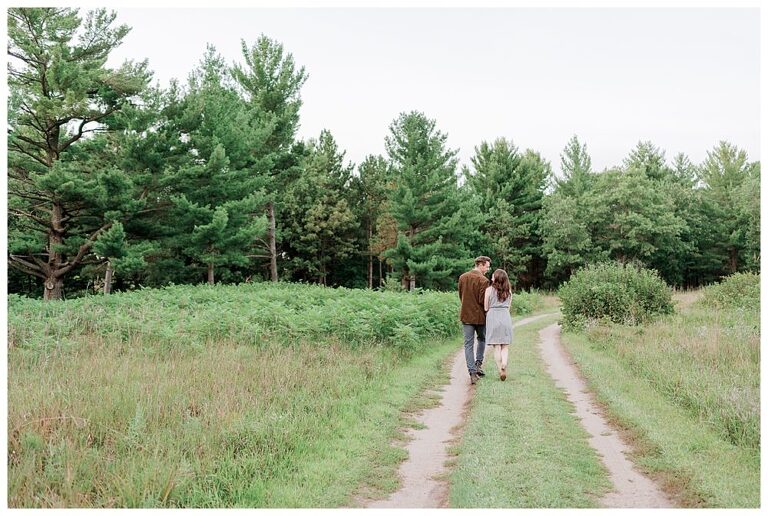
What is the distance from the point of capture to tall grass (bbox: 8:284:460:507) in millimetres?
4664

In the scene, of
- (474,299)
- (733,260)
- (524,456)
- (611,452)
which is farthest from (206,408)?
(733,260)

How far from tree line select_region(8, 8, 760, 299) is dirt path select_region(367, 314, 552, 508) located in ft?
65.5

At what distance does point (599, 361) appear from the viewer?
1134cm

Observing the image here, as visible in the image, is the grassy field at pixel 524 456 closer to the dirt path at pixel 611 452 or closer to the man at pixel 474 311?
the dirt path at pixel 611 452

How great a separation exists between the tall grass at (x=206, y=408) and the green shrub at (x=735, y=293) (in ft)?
45.9

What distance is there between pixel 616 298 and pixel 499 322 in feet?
31.4

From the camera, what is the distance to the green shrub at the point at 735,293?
771 inches

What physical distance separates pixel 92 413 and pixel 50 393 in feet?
3.20

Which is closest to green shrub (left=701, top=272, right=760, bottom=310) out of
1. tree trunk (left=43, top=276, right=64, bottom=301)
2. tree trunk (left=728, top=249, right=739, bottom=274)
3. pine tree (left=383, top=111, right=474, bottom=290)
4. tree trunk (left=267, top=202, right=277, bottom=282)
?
pine tree (left=383, top=111, right=474, bottom=290)

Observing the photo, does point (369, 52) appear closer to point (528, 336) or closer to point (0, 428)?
point (0, 428)

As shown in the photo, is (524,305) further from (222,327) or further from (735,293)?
(222,327)

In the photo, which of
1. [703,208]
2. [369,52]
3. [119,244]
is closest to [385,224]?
[119,244]

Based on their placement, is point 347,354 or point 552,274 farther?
point 552,274

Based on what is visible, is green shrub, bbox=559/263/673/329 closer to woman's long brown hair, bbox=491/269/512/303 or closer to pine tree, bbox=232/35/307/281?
woman's long brown hair, bbox=491/269/512/303
